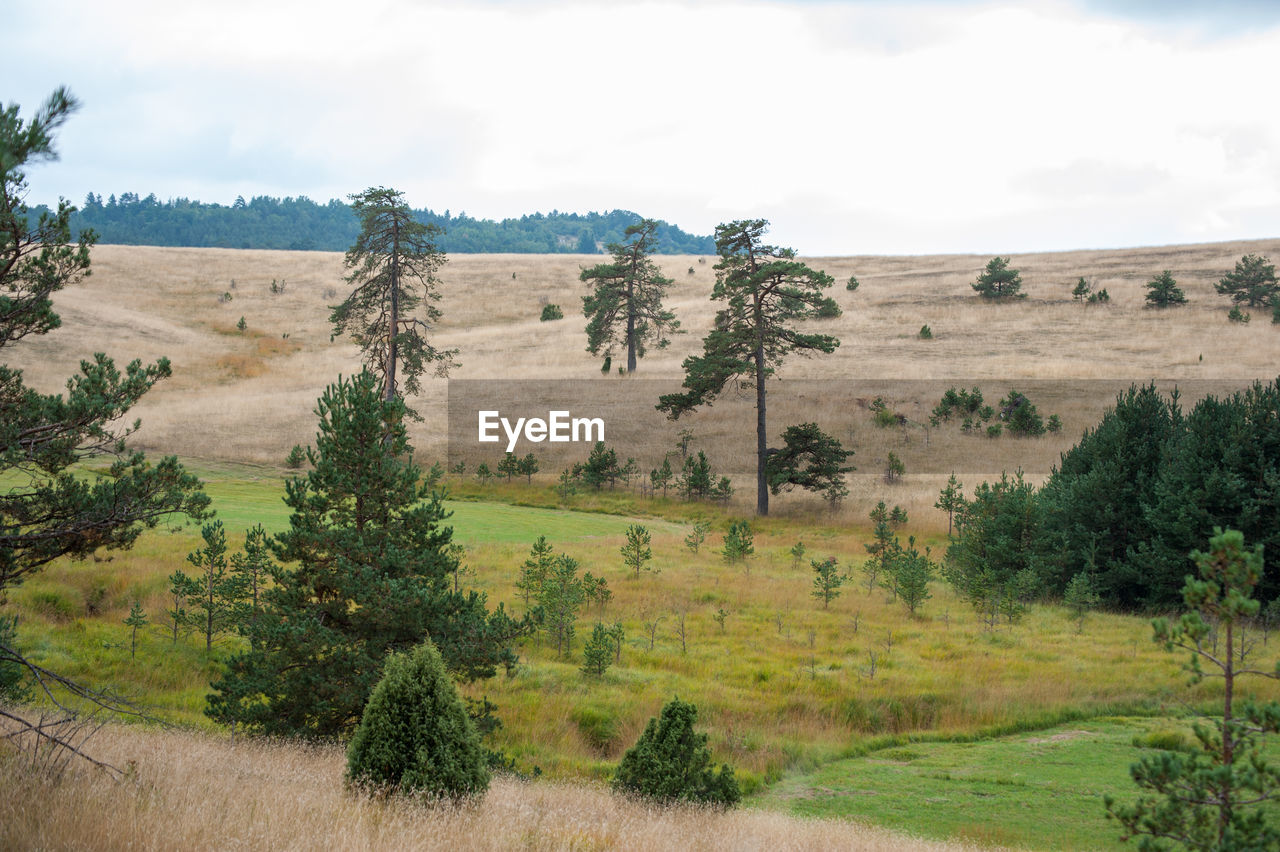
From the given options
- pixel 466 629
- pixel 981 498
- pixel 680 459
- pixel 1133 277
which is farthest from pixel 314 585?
pixel 1133 277

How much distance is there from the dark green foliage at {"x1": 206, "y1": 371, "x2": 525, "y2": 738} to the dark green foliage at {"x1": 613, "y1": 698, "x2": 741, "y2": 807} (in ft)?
8.39

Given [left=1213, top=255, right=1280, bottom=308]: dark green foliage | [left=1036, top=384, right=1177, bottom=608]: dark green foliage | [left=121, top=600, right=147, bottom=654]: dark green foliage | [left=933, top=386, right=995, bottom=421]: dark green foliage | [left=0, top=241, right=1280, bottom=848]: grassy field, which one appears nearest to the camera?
[left=0, top=241, right=1280, bottom=848]: grassy field

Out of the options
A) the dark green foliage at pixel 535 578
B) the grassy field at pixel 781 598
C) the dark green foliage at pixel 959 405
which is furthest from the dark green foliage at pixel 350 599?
the dark green foliage at pixel 959 405

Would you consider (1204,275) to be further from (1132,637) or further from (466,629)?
(466,629)

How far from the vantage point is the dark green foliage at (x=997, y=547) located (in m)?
21.2

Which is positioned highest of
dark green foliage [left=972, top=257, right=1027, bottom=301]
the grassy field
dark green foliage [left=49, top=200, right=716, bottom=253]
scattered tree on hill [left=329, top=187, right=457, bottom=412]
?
dark green foliage [left=49, top=200, right=716, bottom=253]

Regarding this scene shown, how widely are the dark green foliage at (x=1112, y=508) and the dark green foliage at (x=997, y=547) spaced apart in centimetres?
48

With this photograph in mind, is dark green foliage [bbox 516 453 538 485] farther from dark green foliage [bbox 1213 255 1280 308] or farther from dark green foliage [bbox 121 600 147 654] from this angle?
dark green foliage [bbox 1213 255 1280 308]

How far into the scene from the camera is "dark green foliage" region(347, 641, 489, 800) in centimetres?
745

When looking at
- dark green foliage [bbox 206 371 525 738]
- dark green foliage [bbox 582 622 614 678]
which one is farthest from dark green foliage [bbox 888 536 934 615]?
dark green foliage [bbox 206 371 525 738]

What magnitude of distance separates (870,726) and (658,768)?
6.45 meters

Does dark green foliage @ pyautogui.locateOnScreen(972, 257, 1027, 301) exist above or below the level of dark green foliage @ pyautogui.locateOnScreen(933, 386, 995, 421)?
above

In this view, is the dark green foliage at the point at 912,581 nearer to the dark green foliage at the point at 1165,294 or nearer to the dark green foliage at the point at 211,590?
the dark green foliage at the point at 211,590

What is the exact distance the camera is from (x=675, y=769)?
891 cm
